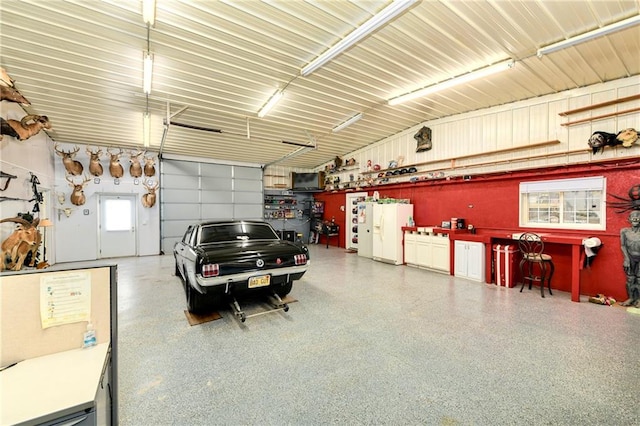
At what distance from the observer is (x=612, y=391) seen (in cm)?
218

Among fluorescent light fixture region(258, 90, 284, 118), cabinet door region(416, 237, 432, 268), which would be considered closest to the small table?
cabinet door region(416, 237, 432, 268)

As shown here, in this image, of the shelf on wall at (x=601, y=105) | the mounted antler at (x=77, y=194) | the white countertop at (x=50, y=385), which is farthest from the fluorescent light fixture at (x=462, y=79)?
the mounted antler at (x=77, y=194)

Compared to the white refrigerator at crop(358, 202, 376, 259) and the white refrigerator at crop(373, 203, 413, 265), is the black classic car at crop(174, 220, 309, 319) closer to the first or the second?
the white refrigerator at crop(373, 203, 413, 265)

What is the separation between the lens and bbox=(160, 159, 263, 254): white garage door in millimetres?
9250

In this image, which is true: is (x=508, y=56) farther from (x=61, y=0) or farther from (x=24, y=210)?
(x=24, y=210)

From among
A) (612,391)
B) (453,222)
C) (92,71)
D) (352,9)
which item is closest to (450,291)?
(453,222)

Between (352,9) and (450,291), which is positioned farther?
(450,291)

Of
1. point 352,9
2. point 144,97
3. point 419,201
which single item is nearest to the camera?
point 352,9

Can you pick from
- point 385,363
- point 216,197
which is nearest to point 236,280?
point 385,363

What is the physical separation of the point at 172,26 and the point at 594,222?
7.61 metres

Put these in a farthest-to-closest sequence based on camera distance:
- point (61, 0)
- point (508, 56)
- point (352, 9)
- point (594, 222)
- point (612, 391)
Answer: point (594, 222), point (508, 56), point (352, 9), point (61, 0), point (612, 391)

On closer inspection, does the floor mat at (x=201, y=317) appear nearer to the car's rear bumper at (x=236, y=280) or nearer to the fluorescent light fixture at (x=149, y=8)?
the car's rear bumper at (x=236, y=280)

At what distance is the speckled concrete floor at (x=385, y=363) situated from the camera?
1961 millimetres

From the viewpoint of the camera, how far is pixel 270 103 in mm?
5789
